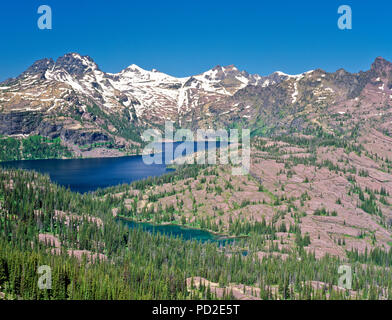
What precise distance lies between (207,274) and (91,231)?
61.3 metres

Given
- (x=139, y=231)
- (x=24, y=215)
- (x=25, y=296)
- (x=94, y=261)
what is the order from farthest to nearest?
(x=139, y=231) → (x=24, y=215) → (x=94, y=261) → (x=25, y=296)

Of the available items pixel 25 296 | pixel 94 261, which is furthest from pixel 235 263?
pixel 25 296

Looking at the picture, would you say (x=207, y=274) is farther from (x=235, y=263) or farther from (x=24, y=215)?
(x=24, y=215)

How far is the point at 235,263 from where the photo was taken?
467 feet
